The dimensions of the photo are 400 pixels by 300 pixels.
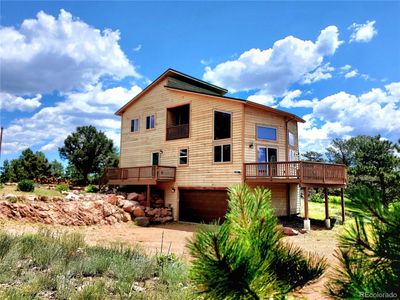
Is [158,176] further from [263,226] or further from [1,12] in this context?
[263,226]

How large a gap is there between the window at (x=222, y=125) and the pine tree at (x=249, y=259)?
17670 millimetres

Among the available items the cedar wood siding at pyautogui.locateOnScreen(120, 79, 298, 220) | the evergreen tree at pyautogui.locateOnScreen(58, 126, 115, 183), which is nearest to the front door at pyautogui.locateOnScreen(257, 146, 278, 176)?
the cedar wood siding at pyautogui.locateOnScreen(120, 79, 298, 220)

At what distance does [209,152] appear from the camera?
20.0 meters

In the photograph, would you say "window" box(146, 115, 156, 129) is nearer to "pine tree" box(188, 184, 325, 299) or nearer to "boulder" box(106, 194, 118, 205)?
"boulder" box(106, 194, 118, 205)

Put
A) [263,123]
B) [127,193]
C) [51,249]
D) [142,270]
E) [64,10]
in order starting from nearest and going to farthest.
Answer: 1. [142,270]
2. [51,249]
3. [64,10]
4. [263,123]
5. [127,193]

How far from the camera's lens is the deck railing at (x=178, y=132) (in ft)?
71.0

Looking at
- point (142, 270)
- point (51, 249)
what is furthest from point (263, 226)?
point (51, 249)

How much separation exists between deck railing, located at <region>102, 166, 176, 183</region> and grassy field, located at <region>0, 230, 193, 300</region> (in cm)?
1274

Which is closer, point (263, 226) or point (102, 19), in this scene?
point (263, 226)

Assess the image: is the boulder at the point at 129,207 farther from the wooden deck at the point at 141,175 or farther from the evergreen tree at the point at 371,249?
the evergreen tree at the point at 371,249

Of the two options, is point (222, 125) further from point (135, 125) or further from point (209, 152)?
point (135, 125)

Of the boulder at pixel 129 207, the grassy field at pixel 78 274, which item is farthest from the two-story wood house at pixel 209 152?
the grassy field at pixel 78 274

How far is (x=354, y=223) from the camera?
1.30m

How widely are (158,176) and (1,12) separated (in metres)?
13.0
